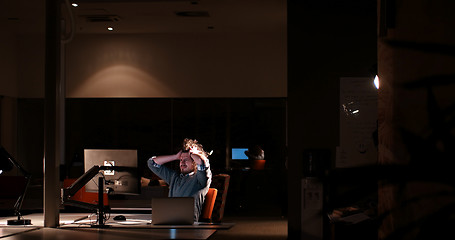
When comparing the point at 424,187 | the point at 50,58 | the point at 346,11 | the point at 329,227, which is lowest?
the point at 329,227

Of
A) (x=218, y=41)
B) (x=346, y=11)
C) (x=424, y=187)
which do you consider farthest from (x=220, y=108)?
(x=424, y=187)

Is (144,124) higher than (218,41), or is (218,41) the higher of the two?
(218,41)

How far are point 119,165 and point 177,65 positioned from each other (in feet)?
19.9

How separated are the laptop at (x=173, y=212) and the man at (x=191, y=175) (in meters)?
0.84

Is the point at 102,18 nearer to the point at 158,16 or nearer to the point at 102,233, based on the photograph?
the point at 158,16

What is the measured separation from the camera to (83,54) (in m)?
11.5

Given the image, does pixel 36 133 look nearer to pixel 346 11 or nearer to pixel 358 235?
pixel 346 11

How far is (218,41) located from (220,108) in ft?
4.17

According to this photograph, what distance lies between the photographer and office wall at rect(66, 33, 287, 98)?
11242 mm

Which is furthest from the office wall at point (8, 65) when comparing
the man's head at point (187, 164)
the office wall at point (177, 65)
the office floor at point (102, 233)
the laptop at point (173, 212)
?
the laptop at point (173, 212)

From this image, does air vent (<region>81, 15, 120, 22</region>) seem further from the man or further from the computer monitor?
the computer monitor

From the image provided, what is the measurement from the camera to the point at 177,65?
11359 millimetres

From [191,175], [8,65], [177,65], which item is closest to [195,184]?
[191,175]

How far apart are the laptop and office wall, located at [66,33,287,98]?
20.6ft
